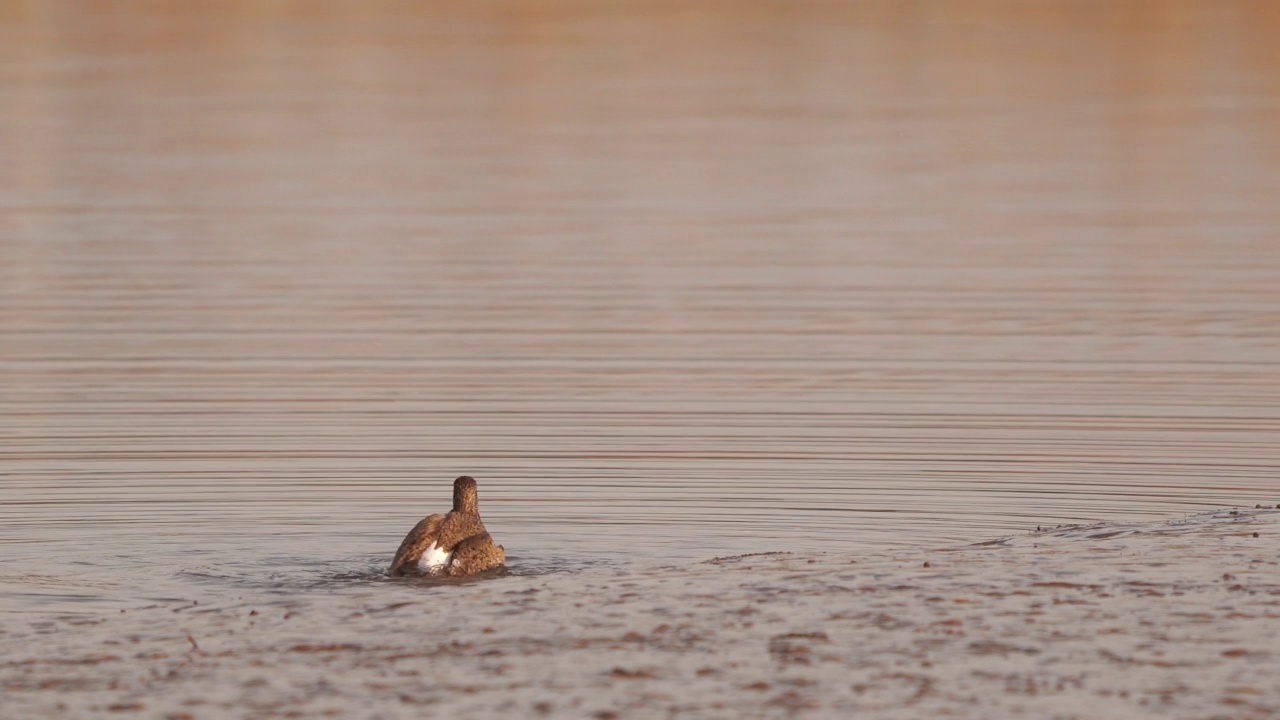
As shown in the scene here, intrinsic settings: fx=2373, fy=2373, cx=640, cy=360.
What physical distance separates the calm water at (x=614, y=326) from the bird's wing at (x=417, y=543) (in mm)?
434

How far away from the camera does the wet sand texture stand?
28.8ft

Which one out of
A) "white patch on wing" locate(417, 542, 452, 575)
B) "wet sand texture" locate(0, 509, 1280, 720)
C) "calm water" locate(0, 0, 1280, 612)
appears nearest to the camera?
"wet sand texture" locate(0, 509, 1280, 720)

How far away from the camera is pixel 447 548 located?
11.7 meters

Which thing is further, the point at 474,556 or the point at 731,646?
the point at 474,556

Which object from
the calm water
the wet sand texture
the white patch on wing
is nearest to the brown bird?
the white patch on wing

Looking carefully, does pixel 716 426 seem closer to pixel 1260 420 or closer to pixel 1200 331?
pixel 1260 420

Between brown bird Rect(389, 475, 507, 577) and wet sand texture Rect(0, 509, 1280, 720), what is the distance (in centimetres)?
19

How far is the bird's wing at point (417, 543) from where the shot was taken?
38.3 feet

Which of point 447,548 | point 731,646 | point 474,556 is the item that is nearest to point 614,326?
point 474,556

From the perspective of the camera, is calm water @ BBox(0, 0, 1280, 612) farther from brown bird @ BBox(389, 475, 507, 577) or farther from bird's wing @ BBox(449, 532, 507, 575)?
bird's wing @ BBox(449, 532, 507, 575)

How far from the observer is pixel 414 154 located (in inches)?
1711

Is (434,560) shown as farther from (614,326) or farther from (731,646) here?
(614,326)

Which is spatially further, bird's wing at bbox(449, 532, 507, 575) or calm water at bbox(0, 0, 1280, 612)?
calm water at bbox(0, 0, 1280, 612)

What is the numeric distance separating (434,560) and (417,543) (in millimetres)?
121
